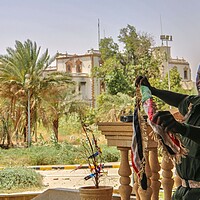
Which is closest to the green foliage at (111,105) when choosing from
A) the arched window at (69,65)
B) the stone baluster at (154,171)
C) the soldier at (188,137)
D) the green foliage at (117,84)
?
Answer: the green foliage at (117,84)

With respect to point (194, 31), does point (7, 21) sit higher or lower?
higher

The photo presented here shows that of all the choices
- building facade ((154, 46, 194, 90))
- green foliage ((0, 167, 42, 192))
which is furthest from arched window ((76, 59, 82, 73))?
green foliage ((0, 167, 42, 192))

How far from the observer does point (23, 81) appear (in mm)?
14344

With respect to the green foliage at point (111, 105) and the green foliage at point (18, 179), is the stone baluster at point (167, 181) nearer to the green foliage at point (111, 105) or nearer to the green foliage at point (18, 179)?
the green foliage at point (18, 179)

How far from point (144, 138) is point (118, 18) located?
33.5 feet

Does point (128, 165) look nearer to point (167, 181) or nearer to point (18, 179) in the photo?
point (167, 181)

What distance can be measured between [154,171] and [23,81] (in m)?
12.2

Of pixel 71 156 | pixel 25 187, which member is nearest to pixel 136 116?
pixel 25 187

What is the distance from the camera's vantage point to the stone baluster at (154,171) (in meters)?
2.45

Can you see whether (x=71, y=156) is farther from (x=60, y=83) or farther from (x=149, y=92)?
(x=149, y=92)

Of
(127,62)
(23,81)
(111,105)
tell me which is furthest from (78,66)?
(23,81)

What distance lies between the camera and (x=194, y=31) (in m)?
4.70

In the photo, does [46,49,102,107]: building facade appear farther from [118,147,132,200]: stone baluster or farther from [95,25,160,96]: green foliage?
[118,147,132,200]: stone baluster

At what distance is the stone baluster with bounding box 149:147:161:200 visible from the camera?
8.05 ft
